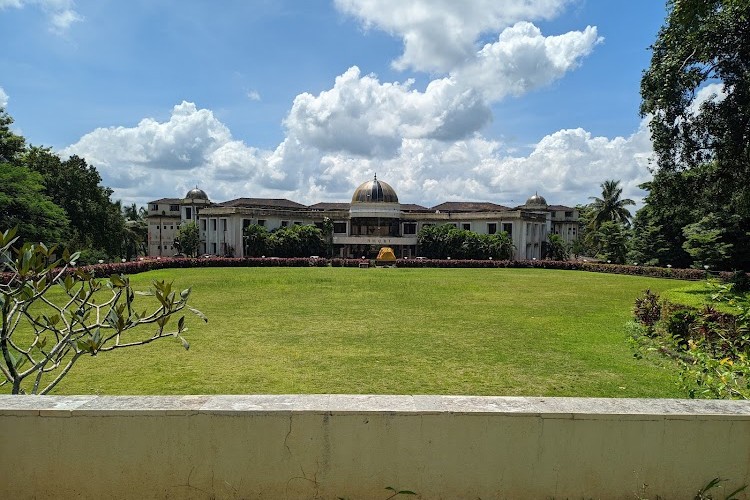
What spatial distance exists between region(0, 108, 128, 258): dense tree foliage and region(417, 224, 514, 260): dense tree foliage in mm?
27397

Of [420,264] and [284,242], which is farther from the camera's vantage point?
[284,242]

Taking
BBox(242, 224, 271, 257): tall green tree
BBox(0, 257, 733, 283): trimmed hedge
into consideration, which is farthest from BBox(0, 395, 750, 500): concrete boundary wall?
BBox(242, 224, 271, 257): tall green tree

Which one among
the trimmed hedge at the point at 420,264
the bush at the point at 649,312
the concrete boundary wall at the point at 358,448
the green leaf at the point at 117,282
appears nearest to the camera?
the concrete boundary wall at the point at 358,448

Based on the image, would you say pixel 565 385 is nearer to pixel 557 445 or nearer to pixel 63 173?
pixel 557 445

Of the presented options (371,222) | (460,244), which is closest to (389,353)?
(460,244)

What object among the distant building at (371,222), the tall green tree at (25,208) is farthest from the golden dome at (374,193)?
the tall green tree at (25,208)

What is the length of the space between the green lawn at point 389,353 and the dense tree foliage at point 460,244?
29.3m

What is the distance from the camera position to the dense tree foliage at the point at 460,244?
48.7 meters

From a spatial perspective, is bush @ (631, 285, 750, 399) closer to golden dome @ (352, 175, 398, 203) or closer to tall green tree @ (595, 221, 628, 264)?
tall green tree @ (595, 221, 628, 264)

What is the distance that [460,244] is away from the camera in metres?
49.6

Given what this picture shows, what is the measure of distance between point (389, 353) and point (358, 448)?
25.0 feet

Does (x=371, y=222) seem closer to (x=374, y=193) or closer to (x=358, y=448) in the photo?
(x=374, y=193)

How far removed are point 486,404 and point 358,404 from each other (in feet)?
2.17

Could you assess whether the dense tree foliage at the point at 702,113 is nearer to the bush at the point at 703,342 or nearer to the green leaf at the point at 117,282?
the bush at the point at 703,342
